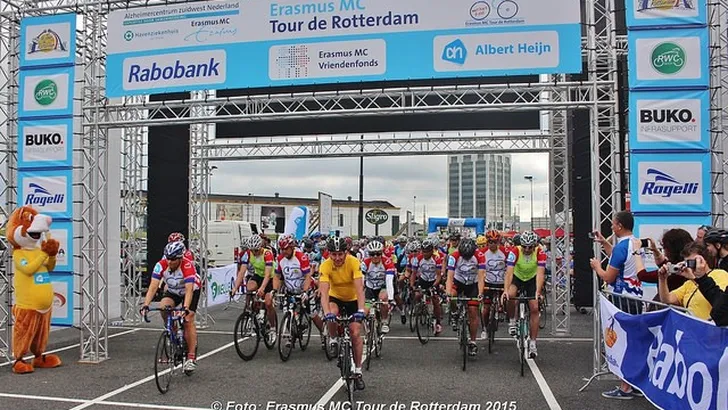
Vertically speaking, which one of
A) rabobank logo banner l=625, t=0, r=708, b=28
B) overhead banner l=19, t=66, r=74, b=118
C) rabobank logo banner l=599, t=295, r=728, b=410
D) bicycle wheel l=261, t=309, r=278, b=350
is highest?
rabobank logo banner l=625, t=0, r=708, b=28

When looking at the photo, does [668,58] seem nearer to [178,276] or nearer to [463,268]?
[463,268]

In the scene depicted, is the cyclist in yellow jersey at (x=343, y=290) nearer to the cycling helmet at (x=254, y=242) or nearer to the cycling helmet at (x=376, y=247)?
the cycling helmet at (x=376, y=247)

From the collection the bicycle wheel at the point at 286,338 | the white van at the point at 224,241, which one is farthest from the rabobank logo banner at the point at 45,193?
the white van at the point at 224,241

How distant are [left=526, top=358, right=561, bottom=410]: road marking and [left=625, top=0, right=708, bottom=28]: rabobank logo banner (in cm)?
482

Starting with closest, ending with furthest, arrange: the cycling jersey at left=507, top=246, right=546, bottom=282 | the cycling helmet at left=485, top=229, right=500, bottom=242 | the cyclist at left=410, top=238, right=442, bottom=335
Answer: the cycling jersey at left=507, top=246, right=546, bottom=282 < the cycling helmet at left=485, top=229, right=500, bottom=242 < the cyclist at left=410, top=238, right=442, bottom=335

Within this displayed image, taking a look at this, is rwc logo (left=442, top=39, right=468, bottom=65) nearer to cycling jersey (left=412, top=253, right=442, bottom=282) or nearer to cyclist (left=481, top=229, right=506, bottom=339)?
cyclist (left=481, top=229, right=506, bottom=339)

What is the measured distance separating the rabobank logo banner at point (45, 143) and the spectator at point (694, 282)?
8.59 metres

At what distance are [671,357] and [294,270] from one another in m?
6.00

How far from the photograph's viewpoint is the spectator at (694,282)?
459 cm

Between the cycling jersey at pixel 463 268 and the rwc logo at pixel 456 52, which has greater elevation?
the rwc logo at pixel 456 52

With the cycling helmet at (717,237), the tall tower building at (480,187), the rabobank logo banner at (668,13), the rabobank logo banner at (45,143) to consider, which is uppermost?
the tall tower building at (480,187)

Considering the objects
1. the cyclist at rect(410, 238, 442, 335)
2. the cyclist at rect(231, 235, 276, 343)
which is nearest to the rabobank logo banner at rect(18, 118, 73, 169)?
the cyclist at rect(231, 235, 276, 343)

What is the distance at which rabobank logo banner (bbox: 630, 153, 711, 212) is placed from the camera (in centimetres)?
805

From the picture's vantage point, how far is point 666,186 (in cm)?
810
